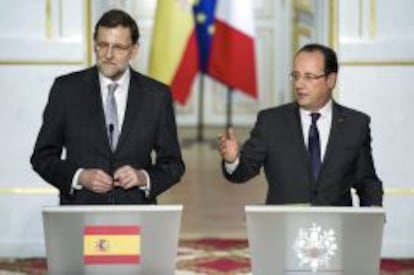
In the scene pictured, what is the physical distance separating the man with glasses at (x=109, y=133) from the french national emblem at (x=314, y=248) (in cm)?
92

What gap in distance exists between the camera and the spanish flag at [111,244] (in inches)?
107

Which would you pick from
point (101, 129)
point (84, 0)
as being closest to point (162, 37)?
point (84, 0)

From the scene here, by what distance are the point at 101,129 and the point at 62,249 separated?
39.4 inches

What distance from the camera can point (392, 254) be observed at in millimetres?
6102

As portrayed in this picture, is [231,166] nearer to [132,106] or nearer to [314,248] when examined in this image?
[132,106]

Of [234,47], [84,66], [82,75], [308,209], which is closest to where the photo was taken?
[308,209]

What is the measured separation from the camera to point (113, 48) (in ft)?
11.3

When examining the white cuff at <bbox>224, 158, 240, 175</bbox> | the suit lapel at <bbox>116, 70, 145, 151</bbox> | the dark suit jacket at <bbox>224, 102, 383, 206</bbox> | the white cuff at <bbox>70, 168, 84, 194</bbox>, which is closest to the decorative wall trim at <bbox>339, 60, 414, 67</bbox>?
the dark suit jacket at <bbox>224, 102, 383, 206</bbox>

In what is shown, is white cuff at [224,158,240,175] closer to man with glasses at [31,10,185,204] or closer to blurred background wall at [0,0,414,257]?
man with glasses at [31,10,185,204]

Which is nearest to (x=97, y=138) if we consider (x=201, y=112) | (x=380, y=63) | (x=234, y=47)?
(x=380, y=63)

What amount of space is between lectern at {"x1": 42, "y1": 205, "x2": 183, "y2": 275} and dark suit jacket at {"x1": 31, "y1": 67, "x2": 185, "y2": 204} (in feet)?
2.77

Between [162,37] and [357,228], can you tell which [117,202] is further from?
[162,37]

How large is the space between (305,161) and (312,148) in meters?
0.05

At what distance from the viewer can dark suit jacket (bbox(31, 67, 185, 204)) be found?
3617mm
